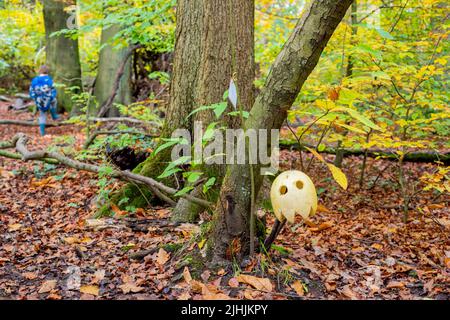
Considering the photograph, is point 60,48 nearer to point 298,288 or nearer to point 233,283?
point 233,283

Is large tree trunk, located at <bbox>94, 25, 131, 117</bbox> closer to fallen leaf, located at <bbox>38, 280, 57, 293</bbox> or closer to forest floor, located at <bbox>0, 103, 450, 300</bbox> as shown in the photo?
forest floor, located at <bbox>0, 103, 450, 300</bbox>

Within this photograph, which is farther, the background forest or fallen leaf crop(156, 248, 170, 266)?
fallen leaf crop(156, 248, 170, 266)

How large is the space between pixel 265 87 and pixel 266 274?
1274 mm

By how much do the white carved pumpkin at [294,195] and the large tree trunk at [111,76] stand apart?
8.02 m

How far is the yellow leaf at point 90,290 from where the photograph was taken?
110 inches

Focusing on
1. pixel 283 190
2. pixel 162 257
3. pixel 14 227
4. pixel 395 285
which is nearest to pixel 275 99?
pixel 283 190

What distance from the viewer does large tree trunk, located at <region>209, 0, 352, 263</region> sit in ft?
7.75

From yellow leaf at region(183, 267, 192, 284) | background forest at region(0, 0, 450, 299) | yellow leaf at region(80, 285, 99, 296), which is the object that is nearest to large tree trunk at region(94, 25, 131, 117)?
background forest at region(0, 0, 450, 299)

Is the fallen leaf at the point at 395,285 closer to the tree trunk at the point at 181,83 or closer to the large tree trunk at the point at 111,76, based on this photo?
the tree trunk at the point at 181,83

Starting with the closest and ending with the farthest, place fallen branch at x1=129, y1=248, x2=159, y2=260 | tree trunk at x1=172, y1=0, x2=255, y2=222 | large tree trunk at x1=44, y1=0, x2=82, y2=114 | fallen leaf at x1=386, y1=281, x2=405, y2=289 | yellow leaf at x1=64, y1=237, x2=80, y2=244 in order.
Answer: fallen leaf at x1=386, y1=281, x2=405, y2=289
fallen branch at x1=129, y1=248, x2=159, y2=260
yellow leaf at x1=64, y1=237, x2=80, y2=244
tree trunk at x1=172, y1=0, x2=255, y2=222
large tree trunk at x1=44, y1=0, x2=82, y2=114

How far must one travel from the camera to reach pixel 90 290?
9.29 feet
